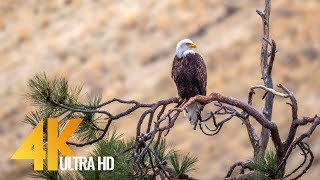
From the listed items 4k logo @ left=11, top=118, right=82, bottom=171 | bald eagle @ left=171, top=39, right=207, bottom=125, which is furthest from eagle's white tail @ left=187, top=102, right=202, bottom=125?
4k logo @ left=11, top=118, right=82, bottom=171

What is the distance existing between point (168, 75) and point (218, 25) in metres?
0.92

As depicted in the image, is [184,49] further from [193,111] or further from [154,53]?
[154,53]

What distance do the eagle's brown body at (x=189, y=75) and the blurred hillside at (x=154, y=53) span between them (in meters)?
4.74

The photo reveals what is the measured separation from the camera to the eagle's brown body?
4004mm

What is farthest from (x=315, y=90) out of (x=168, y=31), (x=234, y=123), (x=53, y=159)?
(x=53, y=159)

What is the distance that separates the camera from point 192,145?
9.06m

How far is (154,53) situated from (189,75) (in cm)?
594

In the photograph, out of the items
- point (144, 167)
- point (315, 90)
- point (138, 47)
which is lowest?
point (144, 167)

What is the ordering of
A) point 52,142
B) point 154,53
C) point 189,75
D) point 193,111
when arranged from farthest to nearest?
point 154,53, point 189,75, point 193,111, point 52,142

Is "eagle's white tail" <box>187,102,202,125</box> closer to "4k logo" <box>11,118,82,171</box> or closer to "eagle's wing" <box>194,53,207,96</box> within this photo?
"eagle's wing" <box>194,53,207,96</box>

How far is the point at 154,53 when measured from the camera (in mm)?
9938

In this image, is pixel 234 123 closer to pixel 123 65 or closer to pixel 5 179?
pixel 123 65

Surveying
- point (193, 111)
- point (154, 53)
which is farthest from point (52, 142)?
point (154, 53)

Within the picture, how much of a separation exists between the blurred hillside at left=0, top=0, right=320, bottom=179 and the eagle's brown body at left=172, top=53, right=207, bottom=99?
4744 mm
